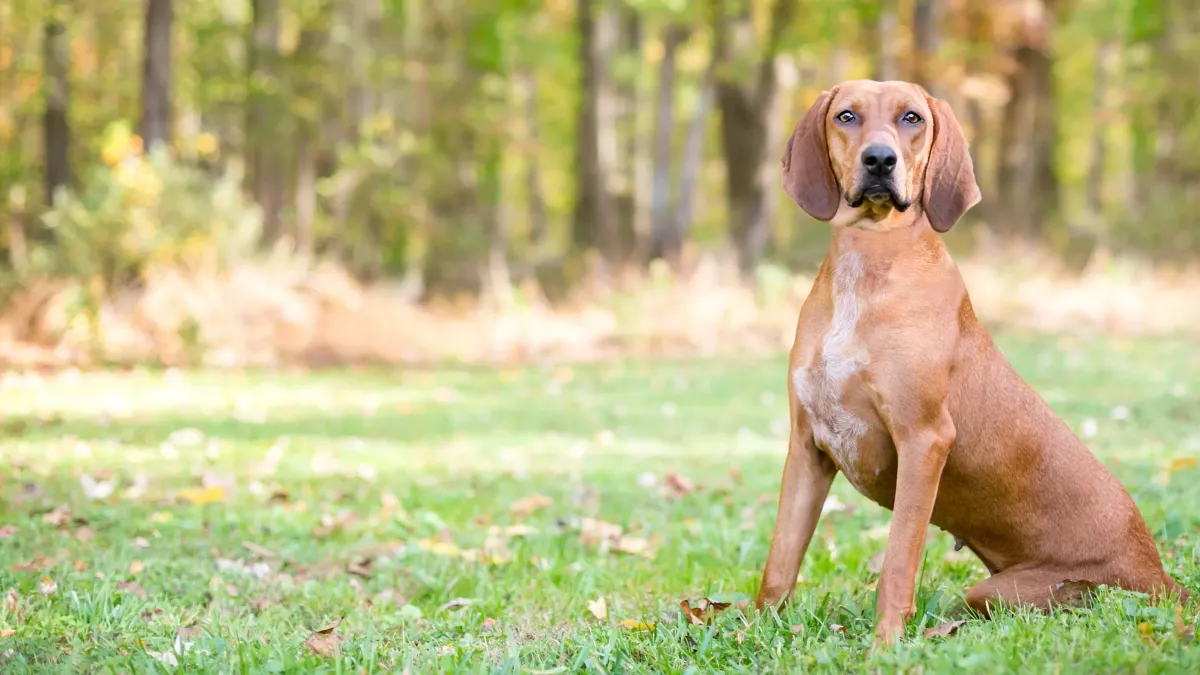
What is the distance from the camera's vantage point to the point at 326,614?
175 inches

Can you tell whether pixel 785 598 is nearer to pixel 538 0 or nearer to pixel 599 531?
pixel 599 531

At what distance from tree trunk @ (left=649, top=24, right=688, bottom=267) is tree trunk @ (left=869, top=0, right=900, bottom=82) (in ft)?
14.0

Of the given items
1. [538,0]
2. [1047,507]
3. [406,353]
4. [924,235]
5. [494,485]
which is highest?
[538,0]

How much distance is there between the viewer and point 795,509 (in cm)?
392

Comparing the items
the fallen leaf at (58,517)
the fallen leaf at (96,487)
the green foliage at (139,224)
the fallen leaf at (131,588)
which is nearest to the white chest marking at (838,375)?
the fallen leaf at (131,588)

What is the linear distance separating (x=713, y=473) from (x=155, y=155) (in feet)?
31.5

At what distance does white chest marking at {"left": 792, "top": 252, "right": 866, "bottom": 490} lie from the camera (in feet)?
12.2

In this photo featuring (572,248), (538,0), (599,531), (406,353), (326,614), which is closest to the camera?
(326,614)

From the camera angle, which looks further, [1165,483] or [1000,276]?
[1000,276]

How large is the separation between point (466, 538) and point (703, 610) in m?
1.96

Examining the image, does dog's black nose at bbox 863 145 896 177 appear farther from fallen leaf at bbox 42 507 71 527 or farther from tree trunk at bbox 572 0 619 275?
tree trunk at bbox 572 0 619 275

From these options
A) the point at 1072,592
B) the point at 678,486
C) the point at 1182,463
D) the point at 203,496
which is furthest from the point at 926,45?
the point at 1072,592

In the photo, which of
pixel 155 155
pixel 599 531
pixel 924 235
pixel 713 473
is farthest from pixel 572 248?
pixel 924 235

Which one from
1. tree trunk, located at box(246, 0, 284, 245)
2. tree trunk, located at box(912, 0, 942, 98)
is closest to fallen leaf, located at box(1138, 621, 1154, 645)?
tree trunk, located at box(912, 0, 942, 98)
